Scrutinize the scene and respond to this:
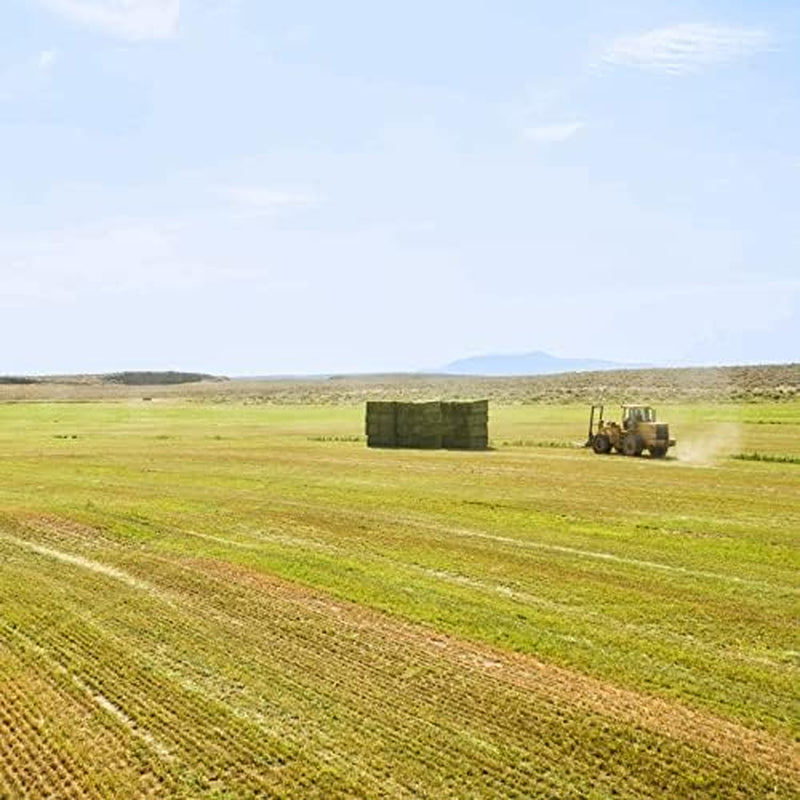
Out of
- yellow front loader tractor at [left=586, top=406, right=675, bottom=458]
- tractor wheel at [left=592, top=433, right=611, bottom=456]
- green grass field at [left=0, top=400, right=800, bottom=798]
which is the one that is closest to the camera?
green grass field at [left=0, top=400, right=800, bottom=798]

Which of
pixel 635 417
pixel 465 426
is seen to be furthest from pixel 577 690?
pixel 465 426

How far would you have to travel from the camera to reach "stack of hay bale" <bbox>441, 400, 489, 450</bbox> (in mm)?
39656

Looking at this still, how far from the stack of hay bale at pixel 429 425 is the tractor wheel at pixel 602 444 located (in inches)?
196

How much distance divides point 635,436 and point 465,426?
24.7ft

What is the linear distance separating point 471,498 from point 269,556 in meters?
7.85

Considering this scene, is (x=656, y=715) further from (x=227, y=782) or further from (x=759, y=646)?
(x=227, y=782)

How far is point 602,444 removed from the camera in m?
36.5

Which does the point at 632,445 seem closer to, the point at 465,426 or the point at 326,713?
the point at 465,426

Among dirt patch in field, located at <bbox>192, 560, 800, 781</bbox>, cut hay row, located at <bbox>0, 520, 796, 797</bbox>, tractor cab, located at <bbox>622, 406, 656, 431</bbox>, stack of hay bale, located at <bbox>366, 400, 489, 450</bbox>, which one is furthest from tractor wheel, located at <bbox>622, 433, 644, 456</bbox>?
cut hay row, located at <bbox>0, 520, 796, 797</bbox>

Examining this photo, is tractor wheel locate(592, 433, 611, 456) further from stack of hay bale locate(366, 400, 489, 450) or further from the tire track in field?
the tire track in field

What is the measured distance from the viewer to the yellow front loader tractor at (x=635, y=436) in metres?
34.8

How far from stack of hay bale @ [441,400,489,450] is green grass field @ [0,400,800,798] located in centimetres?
1388

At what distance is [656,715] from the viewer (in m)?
9.62

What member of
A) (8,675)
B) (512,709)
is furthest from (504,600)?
(8,675)
